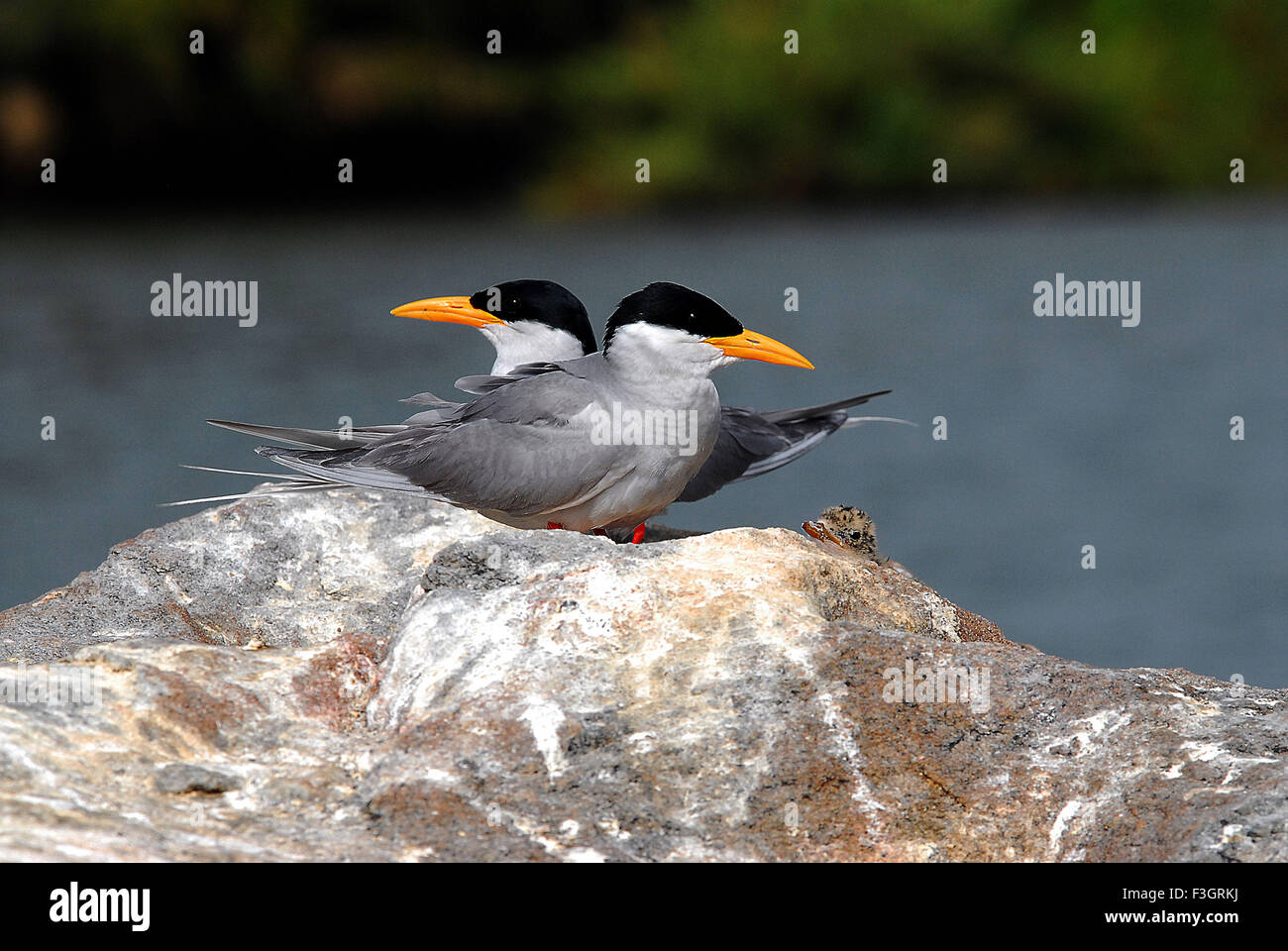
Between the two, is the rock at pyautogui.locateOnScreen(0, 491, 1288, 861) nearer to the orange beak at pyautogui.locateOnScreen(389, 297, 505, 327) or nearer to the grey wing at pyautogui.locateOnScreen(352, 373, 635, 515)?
the grey wing at pyautogui.locateOnScreen(352, 373, 635, 515)

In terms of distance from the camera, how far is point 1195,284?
80.8 feet

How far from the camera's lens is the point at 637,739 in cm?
343

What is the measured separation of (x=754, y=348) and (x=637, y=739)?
2593 mm

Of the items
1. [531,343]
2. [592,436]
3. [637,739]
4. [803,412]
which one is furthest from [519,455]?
[637,739]

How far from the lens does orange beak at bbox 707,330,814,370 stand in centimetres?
573

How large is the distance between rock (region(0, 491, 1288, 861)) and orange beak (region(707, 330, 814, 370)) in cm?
164

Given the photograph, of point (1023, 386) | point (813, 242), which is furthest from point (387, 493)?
point (813, 242)

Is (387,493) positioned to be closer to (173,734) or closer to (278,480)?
(278,480)

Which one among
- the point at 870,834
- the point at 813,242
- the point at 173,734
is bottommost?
the point at 870,834

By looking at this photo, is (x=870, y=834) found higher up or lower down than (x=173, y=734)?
lower down

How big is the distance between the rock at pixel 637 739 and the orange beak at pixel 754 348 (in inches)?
64.6

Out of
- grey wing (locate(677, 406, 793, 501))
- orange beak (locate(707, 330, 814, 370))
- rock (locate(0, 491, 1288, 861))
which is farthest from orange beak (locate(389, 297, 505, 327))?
rock (locate(0, 491, 1288, 861))

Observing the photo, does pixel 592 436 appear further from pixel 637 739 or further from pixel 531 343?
pixel 637 739

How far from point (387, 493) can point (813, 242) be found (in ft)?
72.9
